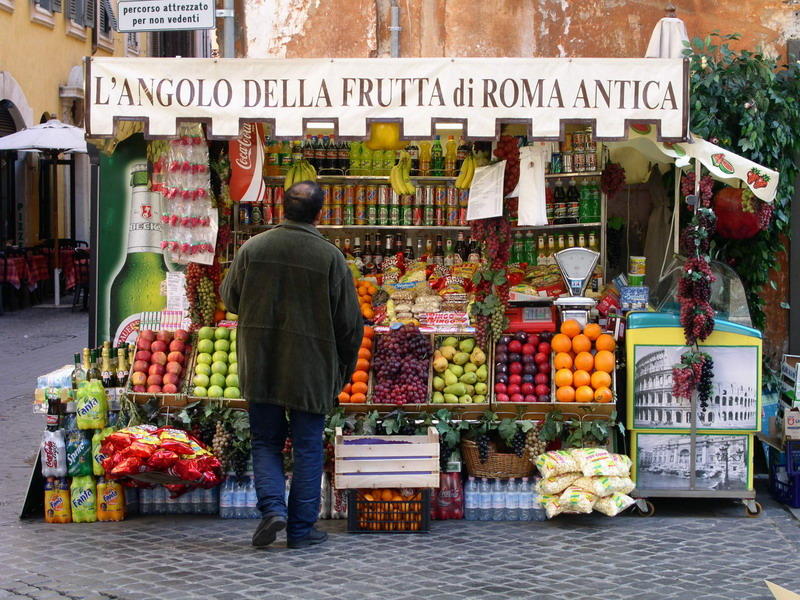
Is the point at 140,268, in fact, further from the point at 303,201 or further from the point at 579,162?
the point at 579,162

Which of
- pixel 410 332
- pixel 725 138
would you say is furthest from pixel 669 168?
pixel 410 332

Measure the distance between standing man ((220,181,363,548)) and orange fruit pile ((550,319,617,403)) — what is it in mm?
1477

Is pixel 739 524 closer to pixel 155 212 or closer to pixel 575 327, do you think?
pixel 575 327

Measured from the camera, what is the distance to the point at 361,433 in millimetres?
6965

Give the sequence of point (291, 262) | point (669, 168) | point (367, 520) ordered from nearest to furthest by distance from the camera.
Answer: point (291, 262) → point (367, 520) → point (669, 168)

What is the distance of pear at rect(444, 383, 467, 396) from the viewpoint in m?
7.09

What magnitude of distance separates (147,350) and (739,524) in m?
3.84

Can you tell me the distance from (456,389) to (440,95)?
5.94 ft

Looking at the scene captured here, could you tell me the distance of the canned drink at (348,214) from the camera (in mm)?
9320

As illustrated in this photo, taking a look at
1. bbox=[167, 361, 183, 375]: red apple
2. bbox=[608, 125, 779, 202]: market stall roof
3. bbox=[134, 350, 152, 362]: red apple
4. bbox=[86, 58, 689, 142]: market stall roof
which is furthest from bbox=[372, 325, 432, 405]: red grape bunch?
→ bbox=[608, 125, 779, 202]: market stall roof

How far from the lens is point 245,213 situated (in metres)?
9.24

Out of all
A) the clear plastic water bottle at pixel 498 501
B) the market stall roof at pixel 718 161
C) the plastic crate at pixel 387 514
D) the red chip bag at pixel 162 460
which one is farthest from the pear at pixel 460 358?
the red chip bag at pixel 162 460

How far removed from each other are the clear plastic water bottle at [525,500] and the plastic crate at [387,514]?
0.67 m

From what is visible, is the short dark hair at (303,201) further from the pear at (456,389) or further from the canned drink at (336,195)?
the canned drink at (336,195)
